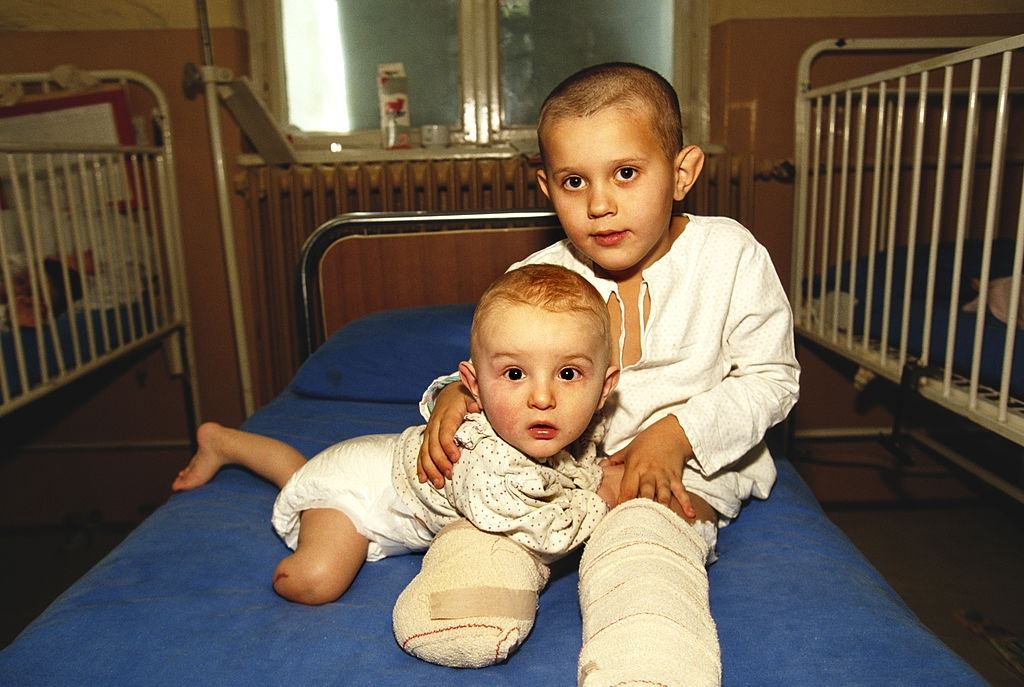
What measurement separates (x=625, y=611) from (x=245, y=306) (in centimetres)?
236

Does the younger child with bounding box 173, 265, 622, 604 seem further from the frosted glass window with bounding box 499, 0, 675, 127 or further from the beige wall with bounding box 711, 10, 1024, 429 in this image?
the frosted glass window with bounding box 499, 0, 675, 127

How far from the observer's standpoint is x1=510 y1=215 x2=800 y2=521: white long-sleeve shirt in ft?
4.16

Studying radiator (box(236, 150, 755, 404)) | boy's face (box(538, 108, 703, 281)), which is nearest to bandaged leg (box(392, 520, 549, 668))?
boy's face (box(538, 108, 703, 281))

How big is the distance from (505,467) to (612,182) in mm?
448

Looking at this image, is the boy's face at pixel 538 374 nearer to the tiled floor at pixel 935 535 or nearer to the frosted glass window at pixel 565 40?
the tiled floor at pixel 935 535

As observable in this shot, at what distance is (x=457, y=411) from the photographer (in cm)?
113

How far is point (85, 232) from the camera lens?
2559mm

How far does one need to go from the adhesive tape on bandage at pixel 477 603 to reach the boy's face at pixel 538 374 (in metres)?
0.18

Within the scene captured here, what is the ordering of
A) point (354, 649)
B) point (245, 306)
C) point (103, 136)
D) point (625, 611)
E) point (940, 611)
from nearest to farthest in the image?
point (625, 611) → point (354, 649) → point (940, 611) → point (103, 136) → point (245, 306)

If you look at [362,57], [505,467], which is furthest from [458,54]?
[505,467]

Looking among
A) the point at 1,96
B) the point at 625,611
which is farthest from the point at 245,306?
the point at 625,611

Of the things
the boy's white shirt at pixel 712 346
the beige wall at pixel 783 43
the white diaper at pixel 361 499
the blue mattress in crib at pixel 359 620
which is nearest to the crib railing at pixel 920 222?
the beige wall at pixel 783 43

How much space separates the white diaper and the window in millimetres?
1991

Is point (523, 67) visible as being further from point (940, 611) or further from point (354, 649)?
point (354, 649)
